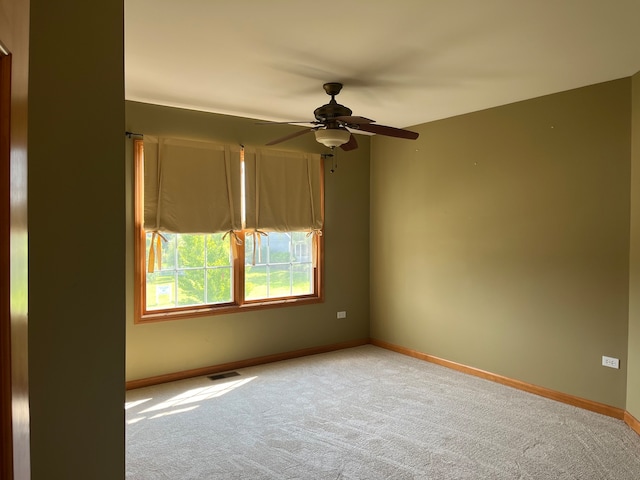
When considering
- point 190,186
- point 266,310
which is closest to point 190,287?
point 266,310

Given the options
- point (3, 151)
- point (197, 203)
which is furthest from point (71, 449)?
point (197, 203)

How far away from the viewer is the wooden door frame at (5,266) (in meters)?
0.82

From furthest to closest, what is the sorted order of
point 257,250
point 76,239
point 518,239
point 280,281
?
1. point 280,281
2. point 257,250
3. point 518,239
4. point 76,239

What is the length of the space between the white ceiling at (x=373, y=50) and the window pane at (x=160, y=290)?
66.3 inches

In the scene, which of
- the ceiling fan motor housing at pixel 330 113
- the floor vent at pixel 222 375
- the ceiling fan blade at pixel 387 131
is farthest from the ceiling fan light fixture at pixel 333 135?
the floor vent at pixel 222 375

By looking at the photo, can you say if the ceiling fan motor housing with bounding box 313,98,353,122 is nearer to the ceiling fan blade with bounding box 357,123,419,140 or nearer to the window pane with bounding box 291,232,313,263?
the ceiling fan blade with bounding box 357,123,419,140

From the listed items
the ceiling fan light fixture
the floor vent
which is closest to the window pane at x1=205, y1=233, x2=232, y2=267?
the floor vent

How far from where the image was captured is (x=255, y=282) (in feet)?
17.2

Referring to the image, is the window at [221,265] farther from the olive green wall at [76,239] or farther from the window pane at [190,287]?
the olive green wall at [76,239]

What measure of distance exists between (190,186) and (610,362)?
404 cm

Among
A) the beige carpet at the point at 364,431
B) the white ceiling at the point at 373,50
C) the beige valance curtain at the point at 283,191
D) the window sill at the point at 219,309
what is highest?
the white ceiling at the point at 373,50

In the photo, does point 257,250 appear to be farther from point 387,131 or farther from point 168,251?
point 387,131

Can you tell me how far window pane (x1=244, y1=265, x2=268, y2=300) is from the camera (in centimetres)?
517

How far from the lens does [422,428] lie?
354cm
